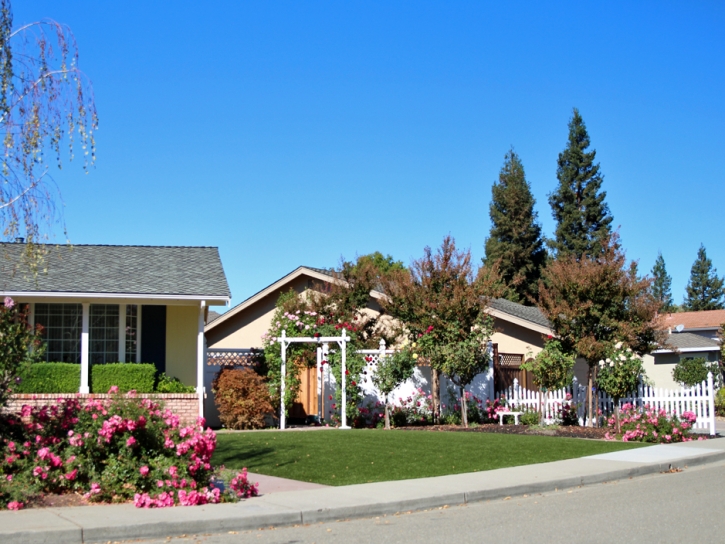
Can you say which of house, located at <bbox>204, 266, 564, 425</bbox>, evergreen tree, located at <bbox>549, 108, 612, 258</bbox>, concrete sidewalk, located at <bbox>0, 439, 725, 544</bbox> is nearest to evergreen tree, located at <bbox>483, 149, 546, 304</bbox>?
evergreen tree, located at <bbox>549, 108, 612, 258</bbox>

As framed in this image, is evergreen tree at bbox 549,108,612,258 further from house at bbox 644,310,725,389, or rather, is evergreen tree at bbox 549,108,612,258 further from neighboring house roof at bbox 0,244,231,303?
neighboring house roof at bbox 0,244,231,303

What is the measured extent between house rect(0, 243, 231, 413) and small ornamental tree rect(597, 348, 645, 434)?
921 cm

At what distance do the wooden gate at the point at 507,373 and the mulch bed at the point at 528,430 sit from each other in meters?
2.12

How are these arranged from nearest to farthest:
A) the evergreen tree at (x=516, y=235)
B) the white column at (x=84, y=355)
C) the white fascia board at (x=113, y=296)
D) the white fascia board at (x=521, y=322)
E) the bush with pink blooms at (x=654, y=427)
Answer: the bush with pink blooms at (x=654, y=427), the white fascia board at (x=113, y=296), the white column at (x=84, y=355), the white fascia board at (x=521, y=322), the evergreen tree at (x=516, y=235)

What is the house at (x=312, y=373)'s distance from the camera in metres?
21.3

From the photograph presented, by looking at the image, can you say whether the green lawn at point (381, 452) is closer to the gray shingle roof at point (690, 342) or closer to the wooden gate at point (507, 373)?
the wooden gate at point (507, 373)

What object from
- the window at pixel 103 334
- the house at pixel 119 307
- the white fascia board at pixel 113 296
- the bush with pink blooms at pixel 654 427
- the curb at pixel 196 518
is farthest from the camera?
the window at pixel 103 334

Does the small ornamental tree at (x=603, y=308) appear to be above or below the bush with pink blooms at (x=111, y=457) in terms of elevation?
above

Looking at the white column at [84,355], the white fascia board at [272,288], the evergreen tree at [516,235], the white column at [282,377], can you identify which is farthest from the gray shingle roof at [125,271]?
the evergreen tree at [516,235]

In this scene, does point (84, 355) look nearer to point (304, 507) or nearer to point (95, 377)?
point (95, 377)

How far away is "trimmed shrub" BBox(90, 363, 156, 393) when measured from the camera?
18.3 metres

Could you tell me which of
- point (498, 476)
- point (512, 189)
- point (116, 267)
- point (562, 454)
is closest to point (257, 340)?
point (116, 267)

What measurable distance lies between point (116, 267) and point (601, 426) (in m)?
13.1

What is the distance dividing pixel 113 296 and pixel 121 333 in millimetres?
1560
